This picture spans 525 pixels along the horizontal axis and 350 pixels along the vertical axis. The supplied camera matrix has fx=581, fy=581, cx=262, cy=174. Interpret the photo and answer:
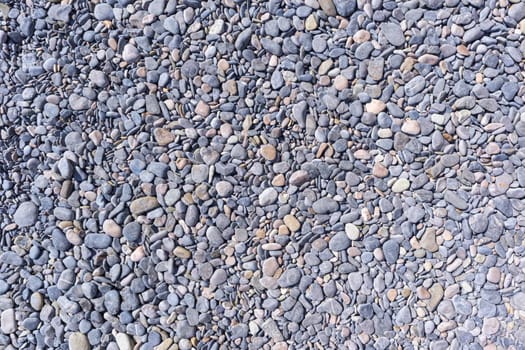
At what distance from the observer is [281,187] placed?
179 cm

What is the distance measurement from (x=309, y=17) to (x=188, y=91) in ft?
1.46

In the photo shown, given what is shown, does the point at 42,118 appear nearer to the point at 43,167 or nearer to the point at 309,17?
the point at 43,167

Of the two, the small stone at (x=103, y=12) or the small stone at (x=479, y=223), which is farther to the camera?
the small stone at (x=103, y=12)

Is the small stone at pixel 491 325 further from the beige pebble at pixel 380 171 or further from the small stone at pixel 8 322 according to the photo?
the small stone at pixel 8 322

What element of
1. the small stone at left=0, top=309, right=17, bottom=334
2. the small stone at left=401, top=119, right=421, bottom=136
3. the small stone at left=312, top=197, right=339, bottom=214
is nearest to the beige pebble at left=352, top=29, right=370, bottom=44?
the small stone at left=401, top=119, right=421, bottom=136

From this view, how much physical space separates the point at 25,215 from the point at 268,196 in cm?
77

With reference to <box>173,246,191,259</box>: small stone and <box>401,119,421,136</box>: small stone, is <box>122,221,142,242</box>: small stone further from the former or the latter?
<box>401,119,421,136</box>: small stone

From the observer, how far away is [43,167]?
6.04 feet

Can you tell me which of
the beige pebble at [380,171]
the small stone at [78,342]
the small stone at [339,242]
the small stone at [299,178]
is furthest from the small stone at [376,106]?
the small stone at [78,342]

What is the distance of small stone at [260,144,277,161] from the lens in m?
1.79

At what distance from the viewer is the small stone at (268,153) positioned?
5.88 feet

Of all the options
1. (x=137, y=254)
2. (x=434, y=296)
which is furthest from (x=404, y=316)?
(x=137, y=254)

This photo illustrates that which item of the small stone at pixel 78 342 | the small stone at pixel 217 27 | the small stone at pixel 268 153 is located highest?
the small stone at pixel 217 27

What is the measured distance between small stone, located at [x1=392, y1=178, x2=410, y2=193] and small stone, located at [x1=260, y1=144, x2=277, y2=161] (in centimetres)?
38
